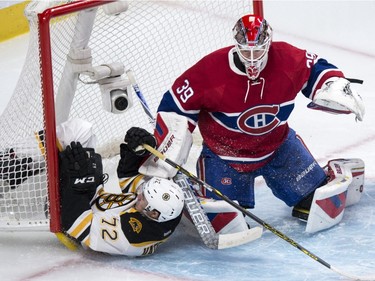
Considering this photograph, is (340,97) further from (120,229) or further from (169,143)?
(120,229)

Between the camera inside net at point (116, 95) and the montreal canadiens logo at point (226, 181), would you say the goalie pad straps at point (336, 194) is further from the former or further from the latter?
the camera inside net at point (116, 95)

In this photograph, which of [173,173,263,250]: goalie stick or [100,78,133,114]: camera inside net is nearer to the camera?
[173,173,263,250]: goalie stick

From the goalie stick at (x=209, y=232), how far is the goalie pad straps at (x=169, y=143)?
9 cm

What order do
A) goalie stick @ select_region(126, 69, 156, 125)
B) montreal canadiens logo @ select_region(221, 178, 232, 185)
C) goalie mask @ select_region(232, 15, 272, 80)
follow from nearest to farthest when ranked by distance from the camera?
goalie mask @ select_region(232, 15, 272, 80) < montreal canadiens logo @ select_region(221, 178, 232, 185) < goalie stick @ select_region(126, 69, 156, 125)

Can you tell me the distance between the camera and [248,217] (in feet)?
13.9

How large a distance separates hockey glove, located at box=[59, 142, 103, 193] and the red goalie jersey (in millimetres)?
377

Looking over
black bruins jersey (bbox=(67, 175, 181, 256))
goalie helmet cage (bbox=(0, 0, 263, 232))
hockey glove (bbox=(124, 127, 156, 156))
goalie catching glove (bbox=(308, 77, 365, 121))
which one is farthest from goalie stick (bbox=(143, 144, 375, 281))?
goalie catching glove (bbox=(308, 77, 365, 121))

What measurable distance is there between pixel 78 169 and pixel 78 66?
51 centimetres

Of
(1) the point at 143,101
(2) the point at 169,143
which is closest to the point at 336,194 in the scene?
(2) the point at 169,143

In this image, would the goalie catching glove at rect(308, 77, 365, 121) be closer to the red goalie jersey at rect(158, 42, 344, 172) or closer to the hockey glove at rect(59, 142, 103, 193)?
the red goalie jersey at rect(158, 42, 344, 172)

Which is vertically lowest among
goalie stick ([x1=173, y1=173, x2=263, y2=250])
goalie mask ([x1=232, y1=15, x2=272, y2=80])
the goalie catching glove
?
goalie stick ([x1=173, y1=173, x2=263, y2=250])

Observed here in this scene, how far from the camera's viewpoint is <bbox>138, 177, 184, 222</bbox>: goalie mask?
12.2 ft

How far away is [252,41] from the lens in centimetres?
383

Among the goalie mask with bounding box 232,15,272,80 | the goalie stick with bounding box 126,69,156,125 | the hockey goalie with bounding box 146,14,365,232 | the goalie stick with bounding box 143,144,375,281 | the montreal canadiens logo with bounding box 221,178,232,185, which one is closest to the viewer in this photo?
the goalie stick with bounding box 143,144,375,281
